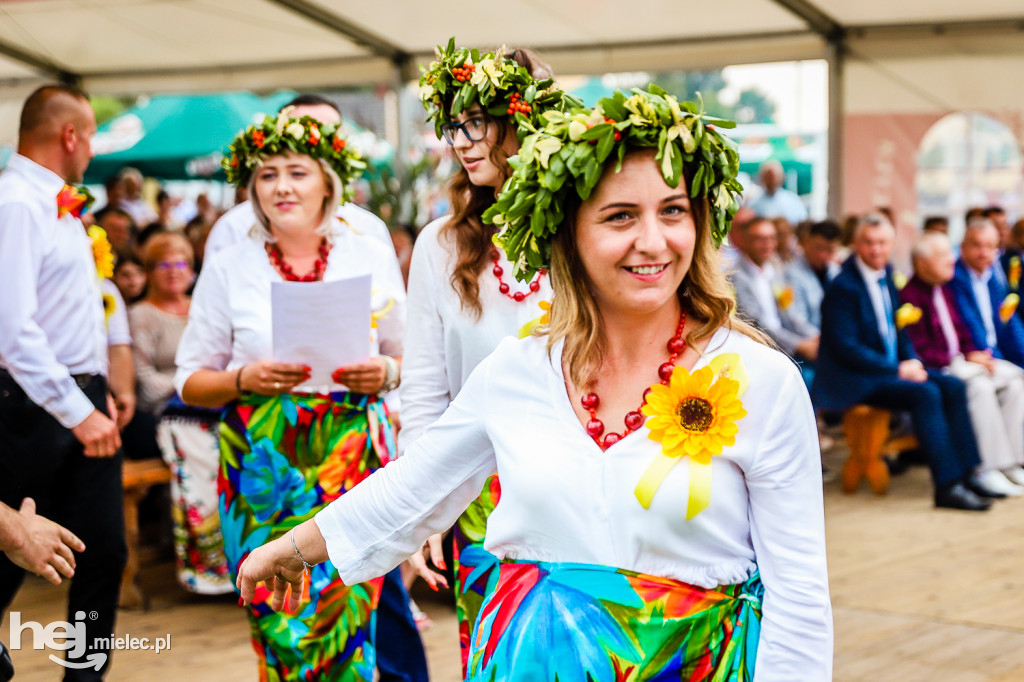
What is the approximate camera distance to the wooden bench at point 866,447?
7.48m

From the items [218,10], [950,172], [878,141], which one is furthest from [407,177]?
[950,172]

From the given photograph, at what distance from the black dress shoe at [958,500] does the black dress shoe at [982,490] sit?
20 centimetres

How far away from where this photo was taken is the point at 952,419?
744 centimetres

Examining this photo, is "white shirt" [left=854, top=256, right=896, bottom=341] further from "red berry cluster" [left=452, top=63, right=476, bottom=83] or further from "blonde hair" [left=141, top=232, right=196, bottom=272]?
"red berry cluster" [left=452, top=63, right=476, bottom=83]

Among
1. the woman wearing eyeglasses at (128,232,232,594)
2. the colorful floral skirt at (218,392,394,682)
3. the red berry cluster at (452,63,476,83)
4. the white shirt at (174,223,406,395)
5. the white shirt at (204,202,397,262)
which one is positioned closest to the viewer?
the red berry cluster at (452,63,476,83)

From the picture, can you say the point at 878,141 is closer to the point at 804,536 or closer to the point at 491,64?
the point at 491,64

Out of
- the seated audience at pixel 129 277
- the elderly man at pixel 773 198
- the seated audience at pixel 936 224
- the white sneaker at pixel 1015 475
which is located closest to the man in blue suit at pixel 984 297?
the white sneaker at pixel 1015 475

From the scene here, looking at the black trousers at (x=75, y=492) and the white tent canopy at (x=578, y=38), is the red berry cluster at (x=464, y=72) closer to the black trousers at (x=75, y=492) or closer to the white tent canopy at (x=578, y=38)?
the black trousers at (x=75, y=492)

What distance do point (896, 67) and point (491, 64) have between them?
7.78 meters

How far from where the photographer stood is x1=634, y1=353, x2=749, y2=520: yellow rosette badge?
174 centimetres

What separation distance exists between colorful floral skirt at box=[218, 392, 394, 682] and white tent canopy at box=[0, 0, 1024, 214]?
241 inches

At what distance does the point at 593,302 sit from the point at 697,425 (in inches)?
13.1

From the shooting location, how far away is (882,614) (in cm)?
500

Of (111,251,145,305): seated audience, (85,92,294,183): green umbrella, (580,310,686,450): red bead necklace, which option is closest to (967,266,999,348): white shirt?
(111,251,145,305): seated audience
